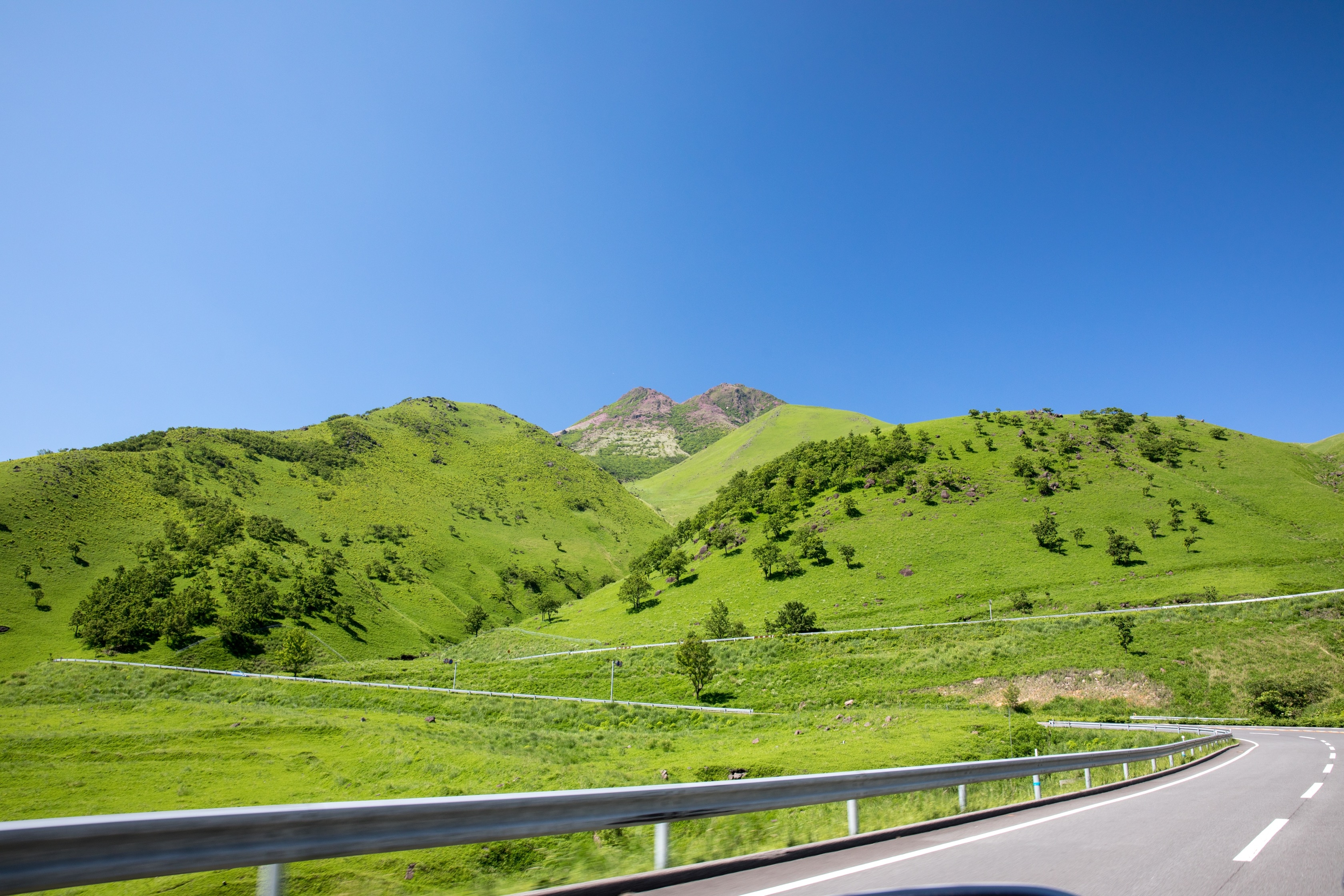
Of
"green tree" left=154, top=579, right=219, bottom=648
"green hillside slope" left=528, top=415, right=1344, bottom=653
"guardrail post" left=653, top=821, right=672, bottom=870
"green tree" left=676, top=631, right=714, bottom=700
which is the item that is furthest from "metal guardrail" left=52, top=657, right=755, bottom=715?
"guardrail post" left=653, top=821, right=672, bottom=870

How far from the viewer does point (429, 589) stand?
10594 cm

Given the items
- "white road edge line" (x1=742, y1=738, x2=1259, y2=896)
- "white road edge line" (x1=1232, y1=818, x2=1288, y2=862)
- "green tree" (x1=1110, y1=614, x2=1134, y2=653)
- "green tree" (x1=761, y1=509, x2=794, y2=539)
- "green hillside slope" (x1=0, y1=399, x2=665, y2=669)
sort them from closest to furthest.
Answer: "white road edge line" (x1=742, y1=738, x2=1259, y2=896) < "white road edge line" (x1=1232, y1=818, x2=1288, y2=862) < "green tree" (x1=1110, y1=614, x2=1134, y2=653) < "green hillside slope" (x1=0, y1=399, x2=665, y2=669) < "green tree" (x1=761, y1=509, x2=794, y2=539)

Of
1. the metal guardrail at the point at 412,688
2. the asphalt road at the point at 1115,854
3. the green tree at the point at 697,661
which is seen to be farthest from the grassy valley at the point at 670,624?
the metal guardrail at the point at 412,688

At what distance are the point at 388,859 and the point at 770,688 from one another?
41914 mm

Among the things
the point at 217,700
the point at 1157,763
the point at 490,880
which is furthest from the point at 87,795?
the point at 1157,763

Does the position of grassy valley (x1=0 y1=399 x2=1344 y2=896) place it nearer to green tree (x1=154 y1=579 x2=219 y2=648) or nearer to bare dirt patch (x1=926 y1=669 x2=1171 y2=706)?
bare dirt patch (x1=926 y1=669 x2=1171 y2=706)

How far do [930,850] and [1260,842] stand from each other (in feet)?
15.5

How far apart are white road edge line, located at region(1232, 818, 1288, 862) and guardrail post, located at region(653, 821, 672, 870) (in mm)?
6731

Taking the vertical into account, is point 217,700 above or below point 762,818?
below

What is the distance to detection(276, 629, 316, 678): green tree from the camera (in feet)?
196

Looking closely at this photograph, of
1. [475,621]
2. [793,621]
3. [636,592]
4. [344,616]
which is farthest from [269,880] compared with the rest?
[475,621]

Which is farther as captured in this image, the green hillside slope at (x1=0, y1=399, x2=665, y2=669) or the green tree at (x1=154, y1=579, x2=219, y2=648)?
the green hillside slope at (x1=0, y1=399, x2=665, y2=669)

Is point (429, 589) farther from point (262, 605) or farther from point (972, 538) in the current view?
point (972, 538)

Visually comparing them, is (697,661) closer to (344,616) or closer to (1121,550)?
(1121,550)
